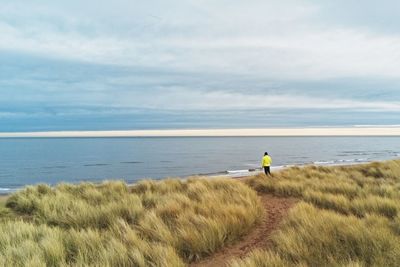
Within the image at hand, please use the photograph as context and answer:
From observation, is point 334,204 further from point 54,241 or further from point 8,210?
point 8,210

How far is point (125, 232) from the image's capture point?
254 inches

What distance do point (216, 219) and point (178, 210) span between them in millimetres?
1473

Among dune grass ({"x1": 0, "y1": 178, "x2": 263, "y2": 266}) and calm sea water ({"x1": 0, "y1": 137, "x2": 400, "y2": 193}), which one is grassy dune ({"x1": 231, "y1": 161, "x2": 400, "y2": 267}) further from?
calm sea water ({"x1": 0, "y1": 137, "x2": 400, "y2": 193})

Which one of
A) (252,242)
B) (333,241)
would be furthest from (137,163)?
(333,241)

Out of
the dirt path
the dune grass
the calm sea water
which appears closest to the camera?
the dune grass

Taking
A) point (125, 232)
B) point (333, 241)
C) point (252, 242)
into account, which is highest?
point (333, 241)

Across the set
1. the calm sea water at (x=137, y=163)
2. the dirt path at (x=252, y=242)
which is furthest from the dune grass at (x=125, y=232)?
the calm sea water at (x=137, y=163)

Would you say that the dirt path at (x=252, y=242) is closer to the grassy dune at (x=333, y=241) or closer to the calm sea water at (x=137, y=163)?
the grassy dune at (x=333, y=241)

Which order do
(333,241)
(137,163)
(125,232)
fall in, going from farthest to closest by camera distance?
(137,163) → (125,232) → (333,241)

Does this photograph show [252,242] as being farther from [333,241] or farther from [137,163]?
[137,163]

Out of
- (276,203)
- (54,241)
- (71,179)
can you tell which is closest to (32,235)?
(54,241)

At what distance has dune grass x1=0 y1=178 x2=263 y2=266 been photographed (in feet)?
16.7

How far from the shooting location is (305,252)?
16.6ft

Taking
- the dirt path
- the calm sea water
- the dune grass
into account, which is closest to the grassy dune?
the dirt path
